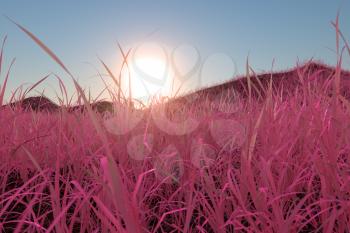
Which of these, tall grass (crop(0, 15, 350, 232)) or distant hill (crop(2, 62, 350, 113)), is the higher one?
distant hill (crop(2, 62, 350, 113))

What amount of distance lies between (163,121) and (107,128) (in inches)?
11.5

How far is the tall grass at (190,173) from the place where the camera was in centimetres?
77

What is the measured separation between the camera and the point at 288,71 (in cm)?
920

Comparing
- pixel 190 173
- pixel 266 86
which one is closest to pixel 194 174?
pixel 190 173

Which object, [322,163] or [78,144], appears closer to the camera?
[322,163]

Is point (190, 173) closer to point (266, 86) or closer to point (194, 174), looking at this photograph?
point (194, 174)

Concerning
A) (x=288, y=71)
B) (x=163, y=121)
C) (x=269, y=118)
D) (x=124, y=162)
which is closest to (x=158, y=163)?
(x=124, y=162)

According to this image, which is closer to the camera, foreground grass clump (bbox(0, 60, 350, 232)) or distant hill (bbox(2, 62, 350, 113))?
foreground grass clump (bbox(0, 60, 350, 232))

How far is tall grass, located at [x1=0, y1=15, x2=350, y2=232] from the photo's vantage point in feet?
2.54

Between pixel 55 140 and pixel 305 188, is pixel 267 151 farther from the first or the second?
pixel 55 140

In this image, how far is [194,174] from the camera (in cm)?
88

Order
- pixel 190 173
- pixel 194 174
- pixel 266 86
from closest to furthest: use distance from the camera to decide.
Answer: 1. pixel 194 174
2. pixel 190 173
3. pixel 266 86

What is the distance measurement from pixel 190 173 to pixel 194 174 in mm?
245

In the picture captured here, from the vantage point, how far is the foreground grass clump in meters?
0.80
